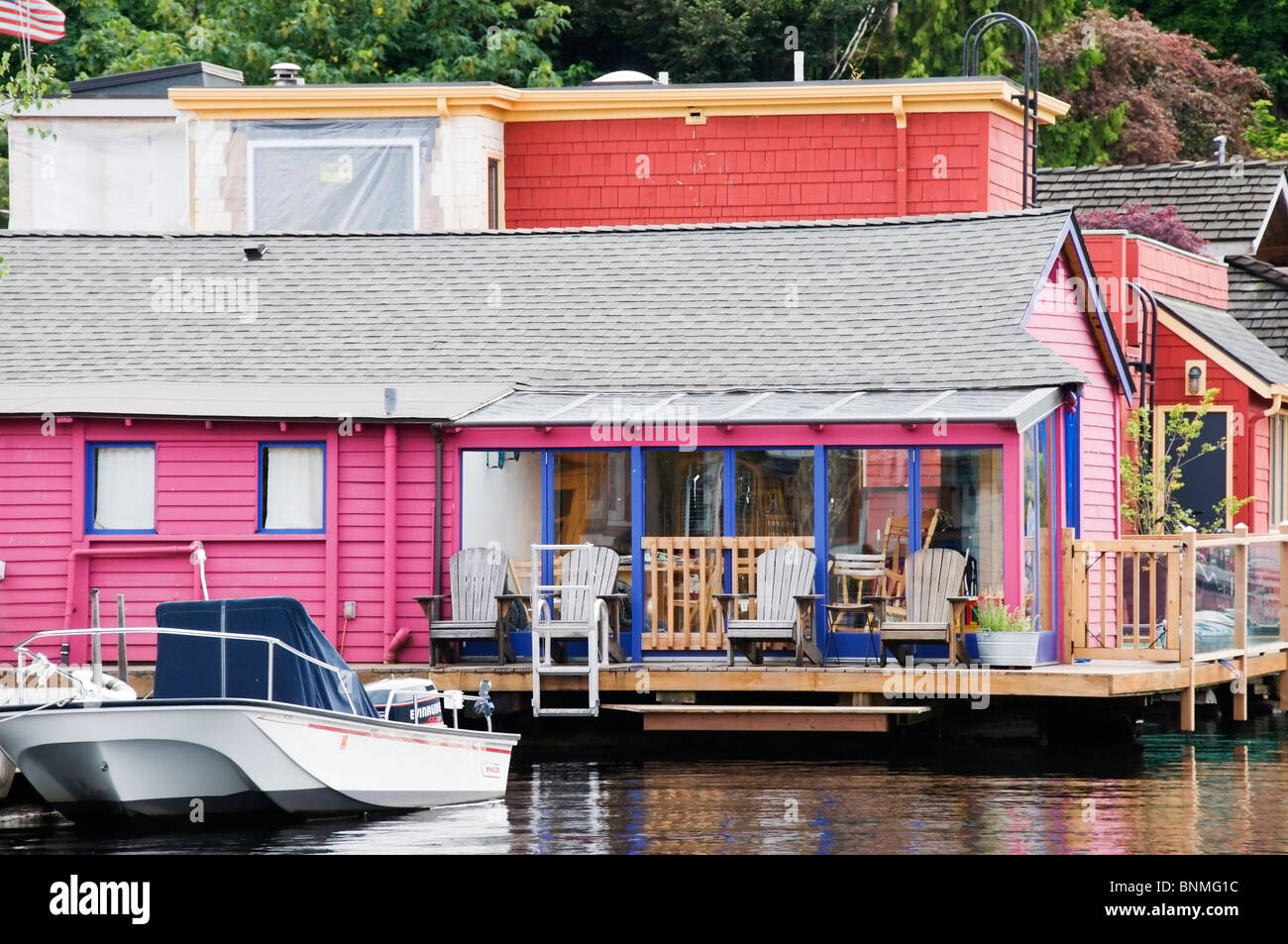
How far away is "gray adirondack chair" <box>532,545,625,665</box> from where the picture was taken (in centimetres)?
2095

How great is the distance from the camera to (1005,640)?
66.4 ft

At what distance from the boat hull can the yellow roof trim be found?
15.0 metres

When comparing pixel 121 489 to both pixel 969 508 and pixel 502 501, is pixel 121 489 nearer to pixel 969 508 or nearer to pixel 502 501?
pixel 502 501

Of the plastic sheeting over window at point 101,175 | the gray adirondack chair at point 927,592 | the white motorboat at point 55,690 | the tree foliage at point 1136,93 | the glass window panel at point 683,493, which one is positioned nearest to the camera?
the white motorboat at point 55,690

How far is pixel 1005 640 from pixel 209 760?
24.0ft

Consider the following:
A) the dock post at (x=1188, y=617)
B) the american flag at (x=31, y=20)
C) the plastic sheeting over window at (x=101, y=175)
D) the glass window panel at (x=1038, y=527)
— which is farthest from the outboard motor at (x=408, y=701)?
the plastic sheeting over window at (x=101, y=175)

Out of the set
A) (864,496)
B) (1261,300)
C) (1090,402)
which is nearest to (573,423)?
(864,496)

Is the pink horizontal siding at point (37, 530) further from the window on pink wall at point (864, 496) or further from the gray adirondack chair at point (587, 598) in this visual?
the window on pink wall at point (864, 496)

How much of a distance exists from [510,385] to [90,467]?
418 centimetres

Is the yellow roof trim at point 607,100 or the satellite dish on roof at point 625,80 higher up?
the satellite dish on roof at point 625,80

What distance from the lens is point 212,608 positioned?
1697cm

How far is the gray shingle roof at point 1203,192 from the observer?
3641 centimetres
